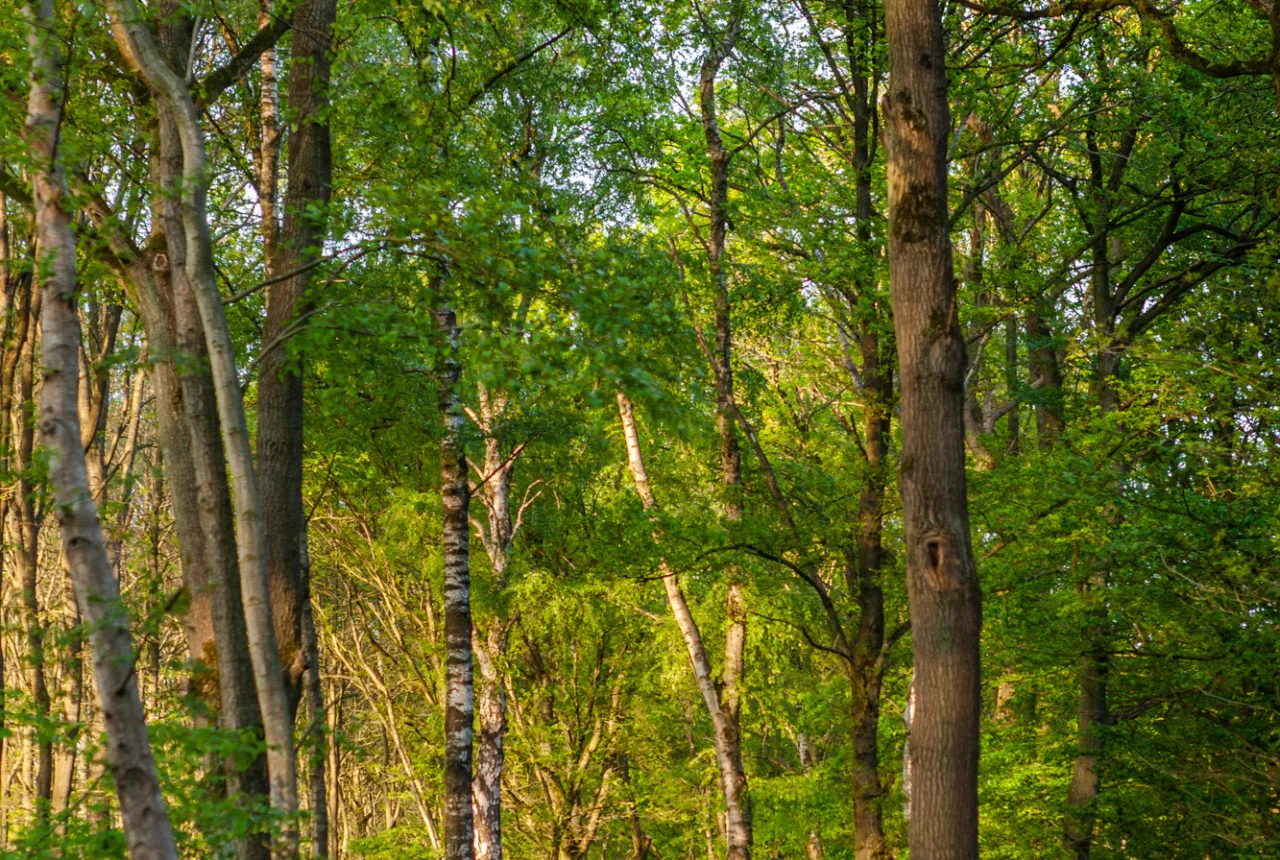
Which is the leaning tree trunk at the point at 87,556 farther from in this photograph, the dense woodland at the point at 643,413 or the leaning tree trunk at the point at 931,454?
the leaning tree trunk at the point at 931,454

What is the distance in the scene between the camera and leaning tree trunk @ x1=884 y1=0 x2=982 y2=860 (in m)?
5.22

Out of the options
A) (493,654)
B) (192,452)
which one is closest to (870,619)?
(493,654)

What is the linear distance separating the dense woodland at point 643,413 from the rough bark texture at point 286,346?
0.11 ft

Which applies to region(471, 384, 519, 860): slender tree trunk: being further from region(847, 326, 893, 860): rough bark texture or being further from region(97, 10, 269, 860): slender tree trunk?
region(97, 10, 269, 860): slender tree trunk

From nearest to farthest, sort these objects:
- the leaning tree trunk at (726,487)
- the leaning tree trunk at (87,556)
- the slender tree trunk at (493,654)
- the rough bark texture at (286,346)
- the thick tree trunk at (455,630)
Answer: the leaning tree trunk at (87,556) → the rough bark texture at (286,346) → the thick tree trunk at (455,630) → the leaning tree trunk at (726,487) → the slender tree trunk at (493,654)

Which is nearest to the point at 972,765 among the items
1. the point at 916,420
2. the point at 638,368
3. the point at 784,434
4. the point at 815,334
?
the point at 916,420

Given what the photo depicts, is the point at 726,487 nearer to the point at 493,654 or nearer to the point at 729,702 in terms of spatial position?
the point at 729,702

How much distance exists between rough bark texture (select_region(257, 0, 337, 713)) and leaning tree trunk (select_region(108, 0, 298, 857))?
83 centimetres

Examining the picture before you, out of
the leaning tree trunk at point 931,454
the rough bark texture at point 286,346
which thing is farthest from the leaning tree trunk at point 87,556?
the leaning tree trunk at point 931,454

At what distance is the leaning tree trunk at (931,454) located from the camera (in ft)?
17.1

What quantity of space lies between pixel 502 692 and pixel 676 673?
2.24 metres

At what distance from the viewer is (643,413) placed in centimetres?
1226

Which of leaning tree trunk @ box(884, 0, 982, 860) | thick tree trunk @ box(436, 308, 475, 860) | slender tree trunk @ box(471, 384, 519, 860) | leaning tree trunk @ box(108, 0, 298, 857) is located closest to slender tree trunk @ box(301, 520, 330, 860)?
leaning tree trunk @ box(108, 0, 298, 857)

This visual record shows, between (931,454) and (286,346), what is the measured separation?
12.8 feet
